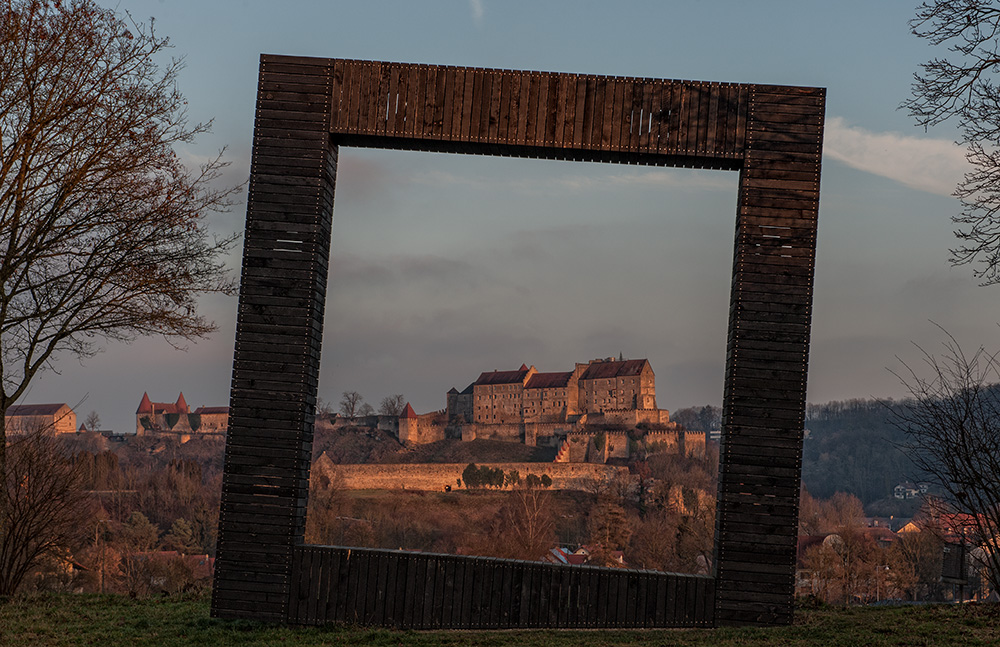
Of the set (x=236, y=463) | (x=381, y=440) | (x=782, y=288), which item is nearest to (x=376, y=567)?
(x=236, y=463)

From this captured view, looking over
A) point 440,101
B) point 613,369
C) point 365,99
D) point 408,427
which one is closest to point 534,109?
point 440,101

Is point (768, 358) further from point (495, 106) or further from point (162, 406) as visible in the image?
point (162, 406)

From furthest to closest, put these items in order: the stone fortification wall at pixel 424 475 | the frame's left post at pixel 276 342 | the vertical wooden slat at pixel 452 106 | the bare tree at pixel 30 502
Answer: the stone fortification wall at pixel 424 475, the bare tree at pixel 30 502, the vertical wooden slat at pixel 452 106, the frame's left post at pixel 276 342

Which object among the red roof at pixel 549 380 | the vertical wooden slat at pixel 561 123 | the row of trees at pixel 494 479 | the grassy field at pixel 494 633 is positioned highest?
the vertical wooden slat at pixel 561 123

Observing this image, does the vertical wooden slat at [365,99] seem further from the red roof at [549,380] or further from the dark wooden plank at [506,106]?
the red roof at [549,380]

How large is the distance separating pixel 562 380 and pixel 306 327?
8792 cm

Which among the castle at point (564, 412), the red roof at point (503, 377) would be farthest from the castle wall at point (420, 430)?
the red roof at point (503, 377)

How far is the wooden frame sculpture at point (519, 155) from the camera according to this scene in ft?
26.9

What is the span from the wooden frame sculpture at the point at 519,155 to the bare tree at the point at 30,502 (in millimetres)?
2975

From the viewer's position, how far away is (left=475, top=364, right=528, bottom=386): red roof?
9688 centimetres

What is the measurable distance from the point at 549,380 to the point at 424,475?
27.9 m

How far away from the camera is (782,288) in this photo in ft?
27.5

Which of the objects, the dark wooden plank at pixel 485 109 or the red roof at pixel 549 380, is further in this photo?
the red roof at pixel 549 380

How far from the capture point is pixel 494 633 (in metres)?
7.99
